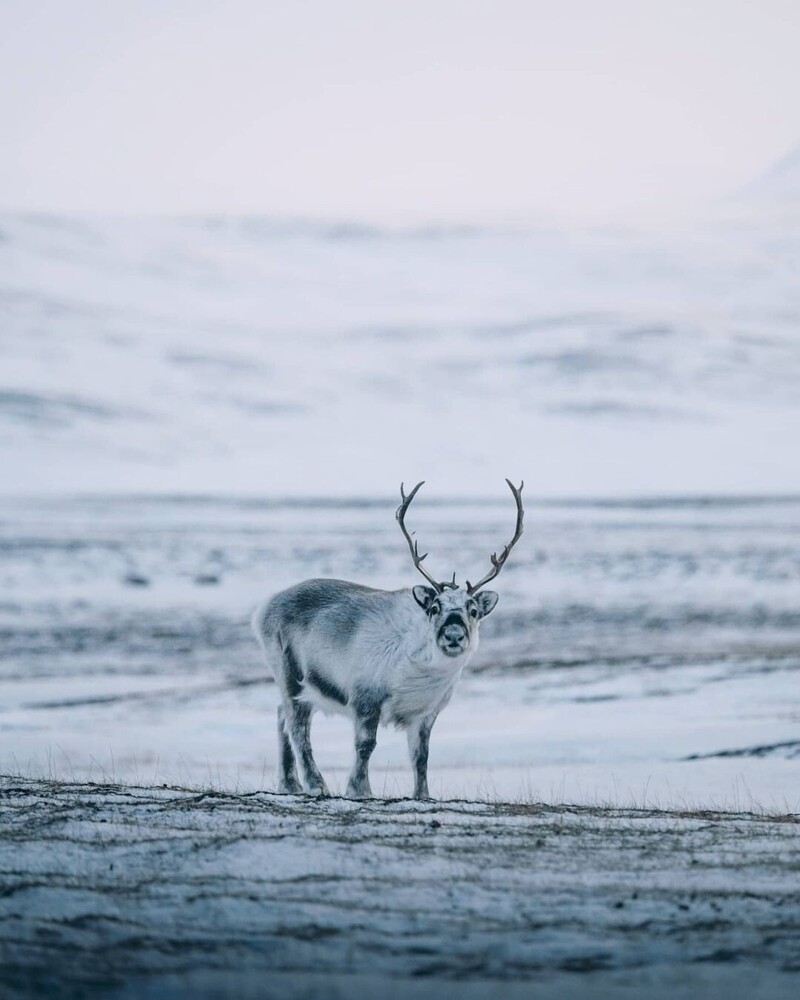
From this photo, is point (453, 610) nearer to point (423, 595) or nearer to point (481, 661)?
point (423, 595)

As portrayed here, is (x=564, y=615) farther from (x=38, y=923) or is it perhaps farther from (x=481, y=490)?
(x=481, y=490)

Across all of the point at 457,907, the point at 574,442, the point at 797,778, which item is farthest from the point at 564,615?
the point at 574,442

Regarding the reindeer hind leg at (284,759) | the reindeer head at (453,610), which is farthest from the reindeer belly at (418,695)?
the reindeer hind leg at (284,759)

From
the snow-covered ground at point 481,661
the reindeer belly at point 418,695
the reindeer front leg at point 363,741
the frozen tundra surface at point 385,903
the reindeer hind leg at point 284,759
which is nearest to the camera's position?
the frozen tundra surface at point 385,903

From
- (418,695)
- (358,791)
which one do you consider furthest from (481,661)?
(358,791)

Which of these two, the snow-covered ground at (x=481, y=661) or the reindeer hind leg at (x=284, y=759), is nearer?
the reindeer hind leg at (x=284, y=759)

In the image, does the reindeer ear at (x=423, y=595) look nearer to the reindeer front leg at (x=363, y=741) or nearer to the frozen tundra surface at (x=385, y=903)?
the reindeer front leg at (x=363, y=741)

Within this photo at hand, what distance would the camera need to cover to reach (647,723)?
13055 millimetres

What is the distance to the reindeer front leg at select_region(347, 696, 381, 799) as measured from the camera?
8.25 m

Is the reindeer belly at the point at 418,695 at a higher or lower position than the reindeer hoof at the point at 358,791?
higher

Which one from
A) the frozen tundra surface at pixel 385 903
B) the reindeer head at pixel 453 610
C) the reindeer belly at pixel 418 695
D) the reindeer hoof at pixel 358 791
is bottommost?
the reindeer hoof at pixel 358 791

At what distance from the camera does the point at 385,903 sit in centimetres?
510

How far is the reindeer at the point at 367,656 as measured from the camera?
828cm

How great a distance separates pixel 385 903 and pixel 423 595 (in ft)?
10.8
